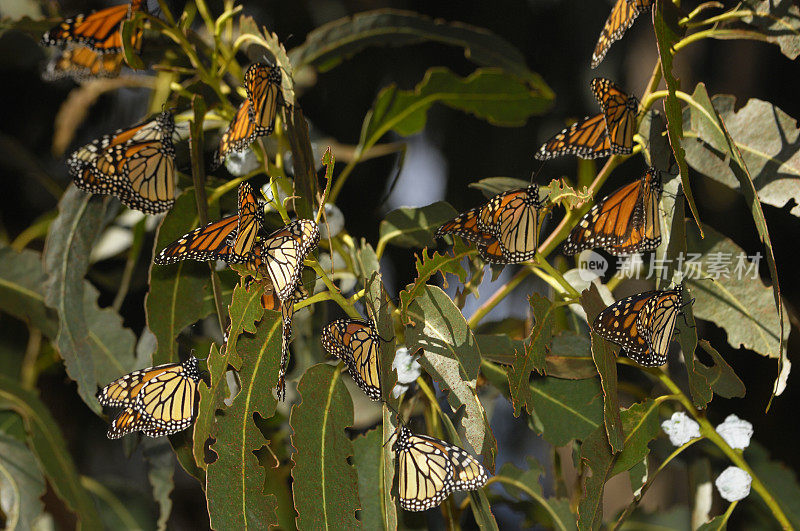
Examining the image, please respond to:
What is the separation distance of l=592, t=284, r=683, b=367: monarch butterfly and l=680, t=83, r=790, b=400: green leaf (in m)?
0.09

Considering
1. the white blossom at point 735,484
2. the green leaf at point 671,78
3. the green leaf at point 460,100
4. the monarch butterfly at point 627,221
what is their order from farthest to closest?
the green leaf at point 460,100 → the white blossom at point 735,484 → the monarch butterfly at point 627,221 → the green leaf at point 671,78

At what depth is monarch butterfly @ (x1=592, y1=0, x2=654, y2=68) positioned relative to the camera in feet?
2.00

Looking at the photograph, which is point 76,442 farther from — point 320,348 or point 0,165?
point 320,348

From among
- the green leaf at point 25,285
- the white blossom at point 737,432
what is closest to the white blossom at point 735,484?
the white blossom at point 737,432

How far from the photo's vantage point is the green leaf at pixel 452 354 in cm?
57

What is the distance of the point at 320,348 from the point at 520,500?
0.35 m

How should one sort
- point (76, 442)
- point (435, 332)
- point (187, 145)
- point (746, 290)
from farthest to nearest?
1. point (76, 442)
2. point (187, 145)
3. point (746, 290)
4. point (435, 332)

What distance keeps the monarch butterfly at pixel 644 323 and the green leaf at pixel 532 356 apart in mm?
50

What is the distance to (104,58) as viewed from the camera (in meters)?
0.94

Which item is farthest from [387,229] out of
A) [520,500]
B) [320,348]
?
[520,500]

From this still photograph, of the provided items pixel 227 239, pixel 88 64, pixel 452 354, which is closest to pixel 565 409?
pixel 452 354

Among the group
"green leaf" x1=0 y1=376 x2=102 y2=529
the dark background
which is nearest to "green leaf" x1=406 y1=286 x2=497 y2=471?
the dark background

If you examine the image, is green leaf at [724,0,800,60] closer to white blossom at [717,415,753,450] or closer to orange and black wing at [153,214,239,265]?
white blossom at [717,415,753,450]

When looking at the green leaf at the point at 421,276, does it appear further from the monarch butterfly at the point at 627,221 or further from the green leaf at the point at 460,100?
the green leaf at the point at 460,100
